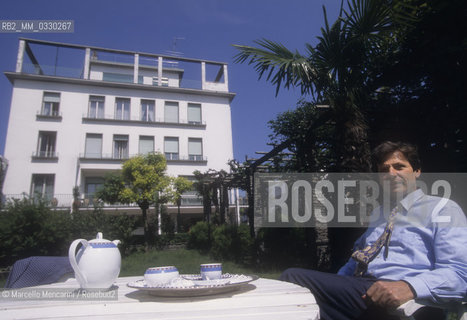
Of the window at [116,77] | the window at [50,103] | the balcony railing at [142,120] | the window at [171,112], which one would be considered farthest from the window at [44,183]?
the window at [171,112]

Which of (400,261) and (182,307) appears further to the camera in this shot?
(400,261)

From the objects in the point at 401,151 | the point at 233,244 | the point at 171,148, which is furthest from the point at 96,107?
the point at 401,151

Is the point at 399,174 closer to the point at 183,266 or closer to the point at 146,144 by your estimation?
the point at 183,266

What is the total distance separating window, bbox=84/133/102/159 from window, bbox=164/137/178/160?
498 centimetres

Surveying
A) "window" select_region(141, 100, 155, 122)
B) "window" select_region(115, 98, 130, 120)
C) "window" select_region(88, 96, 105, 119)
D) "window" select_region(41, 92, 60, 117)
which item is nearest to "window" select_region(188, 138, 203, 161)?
"window" select_region(141, 100, 155, 122)

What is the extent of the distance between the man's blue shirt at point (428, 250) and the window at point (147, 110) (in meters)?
24.8

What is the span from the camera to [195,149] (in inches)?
1001

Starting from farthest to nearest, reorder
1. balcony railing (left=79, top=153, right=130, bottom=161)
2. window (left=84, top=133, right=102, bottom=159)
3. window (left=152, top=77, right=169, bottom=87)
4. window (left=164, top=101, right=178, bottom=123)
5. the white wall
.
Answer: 1. window (left=152, top=77, right=169, bottom=87)
2. window (left=164, top=101, right=178, bottom=123)
3. window (left=84, top=133, right=102, bottom=159)
4. balcony railing (left=79, top=153, right=130, bottom=161)
5. the white wall

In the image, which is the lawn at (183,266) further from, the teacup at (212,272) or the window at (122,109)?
the window at (122,109)

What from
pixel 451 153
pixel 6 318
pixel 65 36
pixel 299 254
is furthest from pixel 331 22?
pixel 65 36

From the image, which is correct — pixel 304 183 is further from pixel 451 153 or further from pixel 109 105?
pixel 109 105

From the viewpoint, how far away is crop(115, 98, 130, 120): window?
24.4 meters

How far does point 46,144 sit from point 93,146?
335cm

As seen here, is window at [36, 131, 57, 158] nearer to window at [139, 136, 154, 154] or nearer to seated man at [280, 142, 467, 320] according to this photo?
window at [139, 136, 154, 154]
